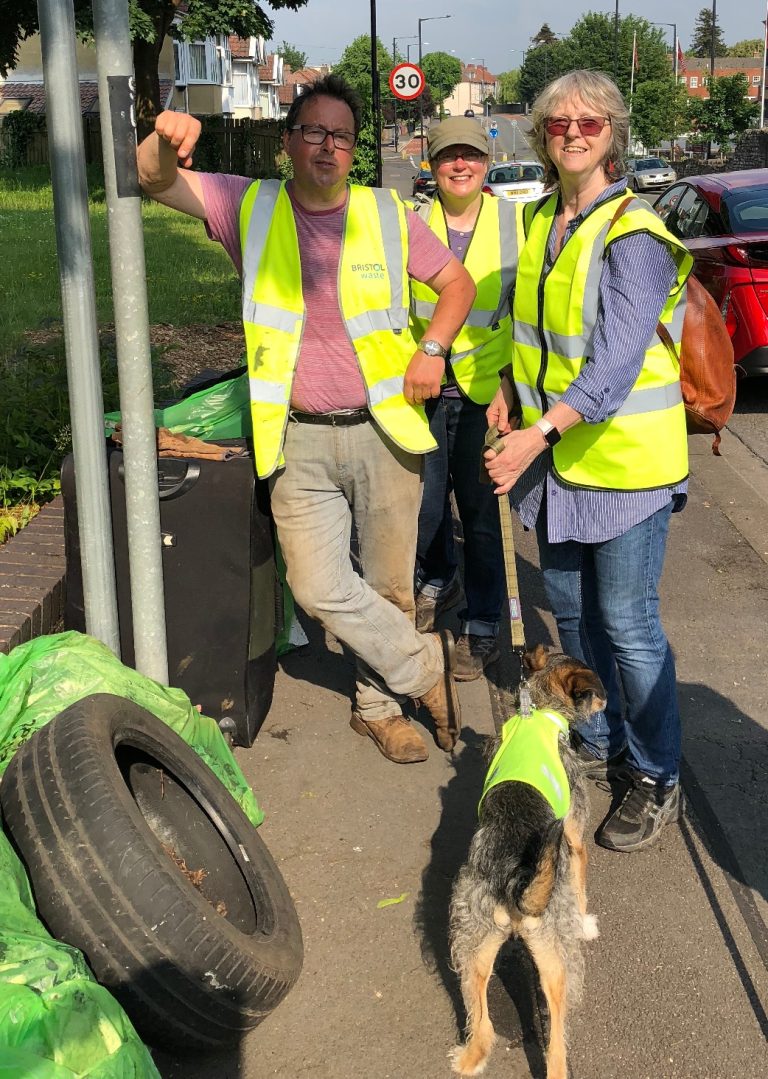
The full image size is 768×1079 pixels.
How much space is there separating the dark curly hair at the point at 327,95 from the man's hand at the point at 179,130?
46 centimetres

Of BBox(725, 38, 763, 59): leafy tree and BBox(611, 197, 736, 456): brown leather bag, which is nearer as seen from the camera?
BBox(611, 197, 736, 456): brown leather bag

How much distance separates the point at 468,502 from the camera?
16.1 ft

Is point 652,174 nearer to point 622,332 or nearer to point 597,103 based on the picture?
point 597,103

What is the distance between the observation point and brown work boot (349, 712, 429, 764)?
4.20m

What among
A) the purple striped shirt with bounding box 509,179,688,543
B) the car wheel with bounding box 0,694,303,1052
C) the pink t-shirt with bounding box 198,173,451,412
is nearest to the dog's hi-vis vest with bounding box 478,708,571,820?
Result: the purple striped shirt with bounding box 509,179,688,543

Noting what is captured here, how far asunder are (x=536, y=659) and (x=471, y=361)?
58.6 inches

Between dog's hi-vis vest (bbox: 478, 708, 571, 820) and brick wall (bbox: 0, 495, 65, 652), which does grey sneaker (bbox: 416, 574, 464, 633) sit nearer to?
brick wall (bbox: 0, 495, 65, 652)

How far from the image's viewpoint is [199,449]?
3.95 metres

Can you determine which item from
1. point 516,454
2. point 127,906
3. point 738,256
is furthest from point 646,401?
point 738,256

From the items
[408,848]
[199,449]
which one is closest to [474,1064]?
[408,848]

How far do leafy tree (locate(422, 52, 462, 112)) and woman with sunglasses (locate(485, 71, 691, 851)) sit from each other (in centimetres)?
12703

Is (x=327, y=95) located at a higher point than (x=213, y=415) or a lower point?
higher

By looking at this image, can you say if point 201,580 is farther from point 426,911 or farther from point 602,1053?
point 602,1053

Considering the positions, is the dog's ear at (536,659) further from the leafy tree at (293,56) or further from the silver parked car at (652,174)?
the leafy tree at (293,56)
